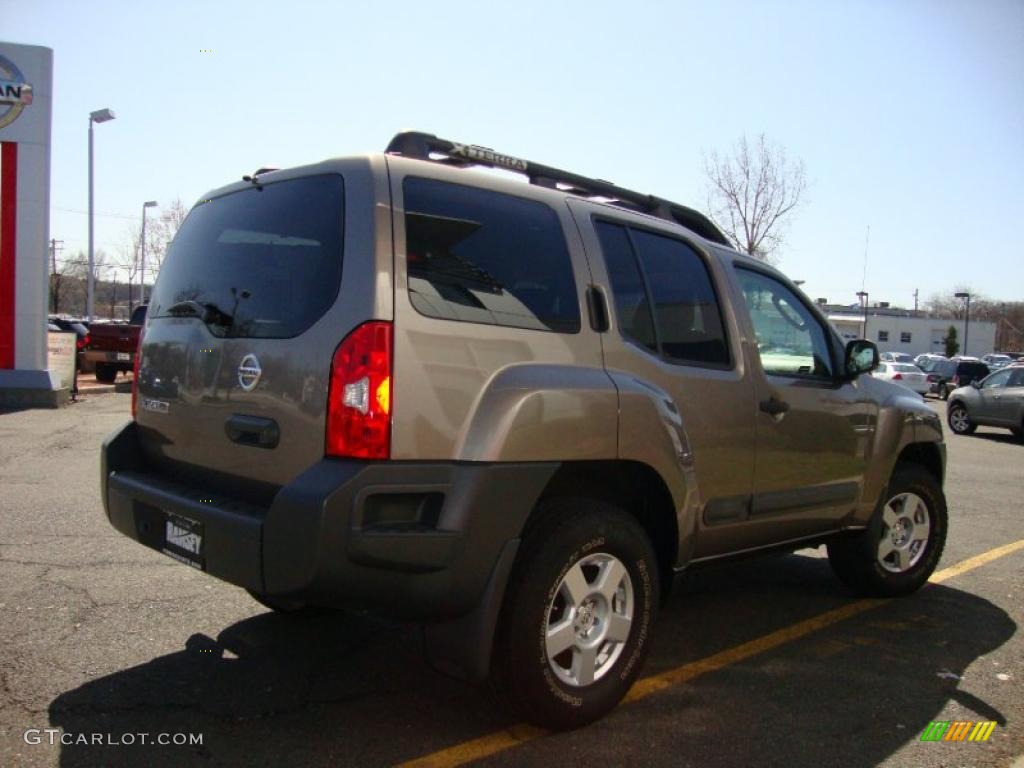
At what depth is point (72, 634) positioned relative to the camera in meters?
3.94

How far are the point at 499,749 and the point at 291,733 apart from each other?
76cm

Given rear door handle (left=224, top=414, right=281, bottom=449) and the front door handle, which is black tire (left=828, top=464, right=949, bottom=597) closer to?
the front door handle

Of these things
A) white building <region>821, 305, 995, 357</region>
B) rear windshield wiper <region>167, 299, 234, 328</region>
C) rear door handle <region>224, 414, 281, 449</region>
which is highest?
white building <region>821, 305, 995, 357</region>

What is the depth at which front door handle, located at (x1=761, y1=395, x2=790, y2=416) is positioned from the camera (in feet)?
13.4

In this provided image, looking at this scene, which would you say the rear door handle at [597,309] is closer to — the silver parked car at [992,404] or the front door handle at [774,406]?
the front door handle at [774,406]

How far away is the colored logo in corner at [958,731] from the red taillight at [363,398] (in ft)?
8.03

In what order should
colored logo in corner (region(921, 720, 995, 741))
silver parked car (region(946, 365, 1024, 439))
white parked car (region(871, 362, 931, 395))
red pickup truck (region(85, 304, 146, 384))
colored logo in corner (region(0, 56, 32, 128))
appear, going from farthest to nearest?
white parked car (region(871, 362, 931, 395)) < red pickup truck (region(85, 304, 146, 384)) < silver parked car (region(946, 365, 1024, 439)) < colored logo in corner (region(0, 56, 32, 128)) < colored logo in corner (region(921, 720, 995, 741))

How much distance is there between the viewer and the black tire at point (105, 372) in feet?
65.0

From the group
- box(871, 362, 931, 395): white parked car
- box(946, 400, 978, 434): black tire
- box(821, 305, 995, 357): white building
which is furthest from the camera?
box(821, 305, 995, 357): white building

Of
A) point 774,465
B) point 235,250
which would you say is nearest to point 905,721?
→ point 774,465

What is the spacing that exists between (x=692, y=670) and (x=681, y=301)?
1.71 metres

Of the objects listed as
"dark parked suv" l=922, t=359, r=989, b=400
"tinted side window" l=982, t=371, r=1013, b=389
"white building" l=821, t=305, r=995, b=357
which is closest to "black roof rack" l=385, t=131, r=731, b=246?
"tinted side window" l=982, t=371, r=1013, b=389

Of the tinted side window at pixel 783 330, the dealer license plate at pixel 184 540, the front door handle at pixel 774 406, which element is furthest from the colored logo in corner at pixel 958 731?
the dealer license plate at pixel 184 540

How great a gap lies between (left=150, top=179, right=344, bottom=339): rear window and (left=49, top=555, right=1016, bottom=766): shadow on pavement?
4.76 feet
